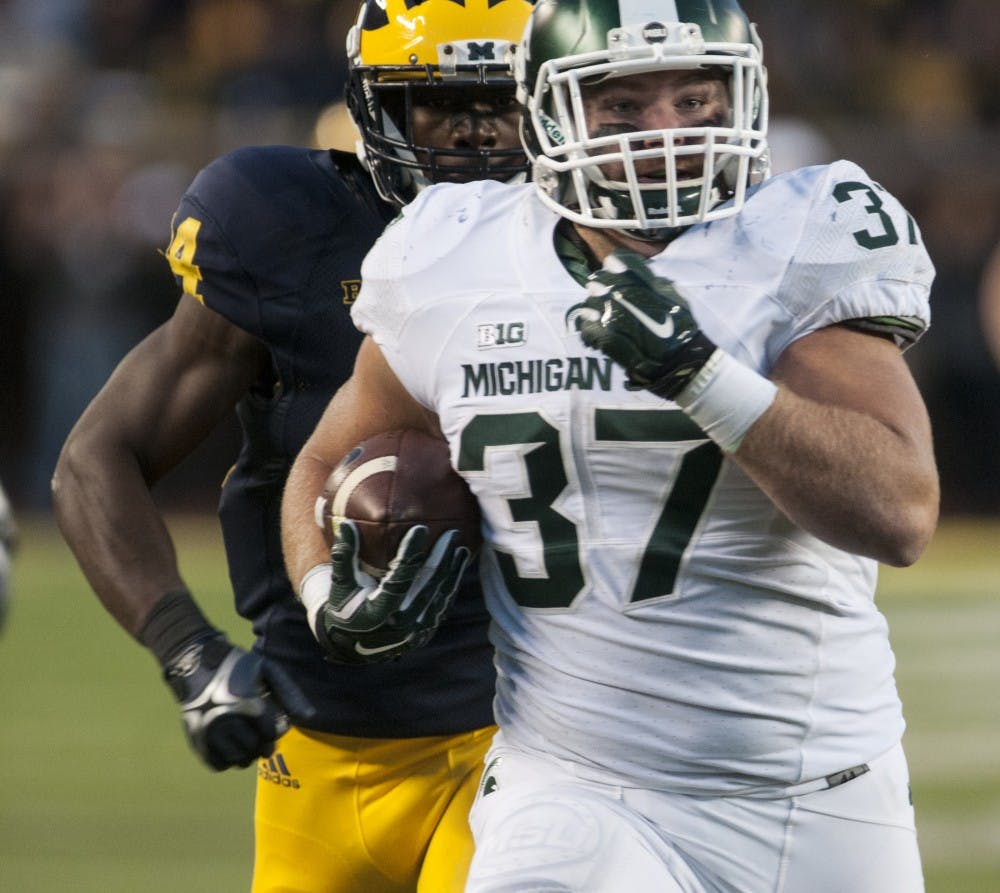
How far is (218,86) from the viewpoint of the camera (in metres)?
10.6

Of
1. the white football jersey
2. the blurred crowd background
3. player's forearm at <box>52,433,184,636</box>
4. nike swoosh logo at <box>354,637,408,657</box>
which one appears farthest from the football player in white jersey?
the blurred crowd background

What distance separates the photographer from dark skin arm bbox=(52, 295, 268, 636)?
3043 mm

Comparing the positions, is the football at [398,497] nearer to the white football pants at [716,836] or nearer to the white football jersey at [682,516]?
the white football jersey at [682,516]

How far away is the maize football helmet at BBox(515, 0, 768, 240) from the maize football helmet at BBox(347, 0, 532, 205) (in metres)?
0.48

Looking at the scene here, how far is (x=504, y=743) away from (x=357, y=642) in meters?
0.26

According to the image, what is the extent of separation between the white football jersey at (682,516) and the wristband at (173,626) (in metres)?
0.59

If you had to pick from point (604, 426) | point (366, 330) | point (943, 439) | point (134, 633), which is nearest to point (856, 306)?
point (604, 426)

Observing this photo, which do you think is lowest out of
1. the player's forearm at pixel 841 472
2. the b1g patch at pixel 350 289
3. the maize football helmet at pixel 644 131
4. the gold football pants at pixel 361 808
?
the gold football pants at pixel 361 808

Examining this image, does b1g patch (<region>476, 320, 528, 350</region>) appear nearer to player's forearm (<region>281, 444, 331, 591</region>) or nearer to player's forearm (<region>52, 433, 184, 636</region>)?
player's forearm (<region>281, 444, 331, 591</region>)

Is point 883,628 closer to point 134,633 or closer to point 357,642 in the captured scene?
point 357,642

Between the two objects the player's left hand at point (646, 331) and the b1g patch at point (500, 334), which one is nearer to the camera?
the player's left hand at point (646, 331)

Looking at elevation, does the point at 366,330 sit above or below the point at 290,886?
above

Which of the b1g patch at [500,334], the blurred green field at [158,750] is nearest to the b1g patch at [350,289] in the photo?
the b1g patch at [500,334]

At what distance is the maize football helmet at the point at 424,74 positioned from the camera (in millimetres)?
3018
